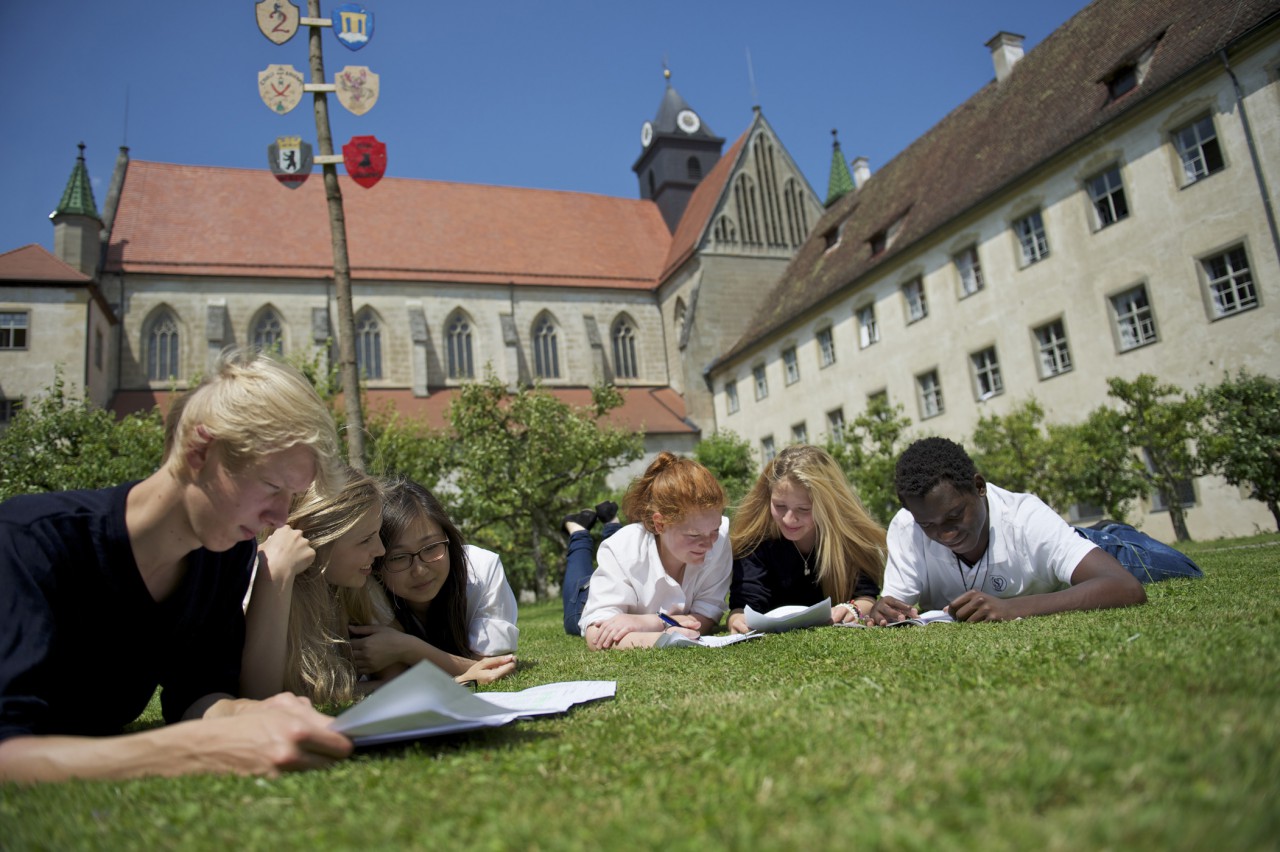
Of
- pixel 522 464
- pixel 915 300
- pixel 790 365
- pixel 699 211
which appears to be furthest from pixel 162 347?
pixel 915 300

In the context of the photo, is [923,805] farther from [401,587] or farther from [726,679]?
[401,587]

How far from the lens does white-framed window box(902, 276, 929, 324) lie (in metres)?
25.2

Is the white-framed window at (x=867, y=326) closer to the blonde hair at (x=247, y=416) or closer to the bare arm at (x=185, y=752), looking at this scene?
the blonde hair at (x=247, y=416)

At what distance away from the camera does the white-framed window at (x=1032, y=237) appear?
21219 millimetres

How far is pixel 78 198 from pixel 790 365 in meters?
27.3

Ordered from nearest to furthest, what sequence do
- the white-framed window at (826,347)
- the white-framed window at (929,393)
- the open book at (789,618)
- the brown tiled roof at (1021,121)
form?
the open book at (789,618)
the brown tiled roof at (1021,121)
the white-framed window at (929,393)
the white-framed window at (826,347)

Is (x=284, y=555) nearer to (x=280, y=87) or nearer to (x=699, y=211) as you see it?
(x=280, y=87)

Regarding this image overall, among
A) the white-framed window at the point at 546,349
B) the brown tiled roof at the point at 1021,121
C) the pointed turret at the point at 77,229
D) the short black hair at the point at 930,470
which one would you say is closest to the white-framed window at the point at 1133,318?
the brown tiled roof at the point at 1021,121

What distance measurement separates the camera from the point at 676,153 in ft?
141

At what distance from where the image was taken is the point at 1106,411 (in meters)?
16.9

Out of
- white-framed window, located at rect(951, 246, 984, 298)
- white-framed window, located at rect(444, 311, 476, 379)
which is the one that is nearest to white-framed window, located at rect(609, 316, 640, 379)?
white-framed window, located at rect(444, 311, 476, 379)

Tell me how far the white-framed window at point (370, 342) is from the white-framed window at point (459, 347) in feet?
9.07

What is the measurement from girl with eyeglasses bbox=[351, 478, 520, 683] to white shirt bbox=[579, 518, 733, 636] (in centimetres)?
70

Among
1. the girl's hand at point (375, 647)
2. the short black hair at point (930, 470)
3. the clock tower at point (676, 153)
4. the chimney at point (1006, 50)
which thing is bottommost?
the girl's hand at point (375, 647)
